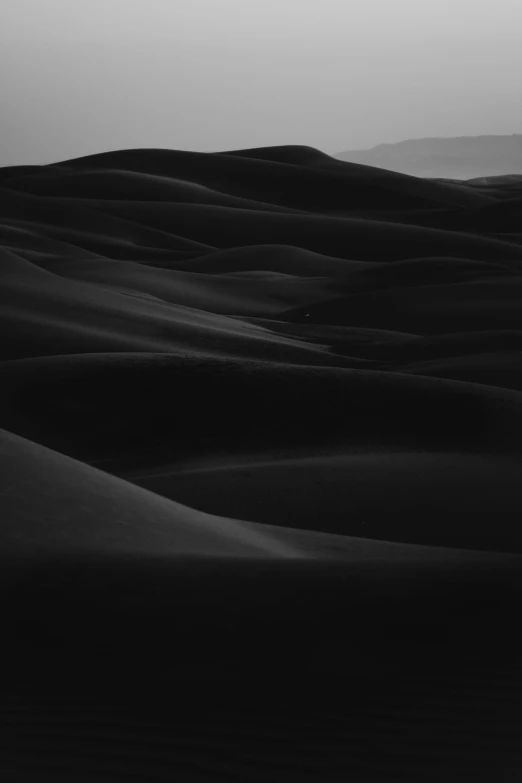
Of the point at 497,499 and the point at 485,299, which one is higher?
the point at 485,299

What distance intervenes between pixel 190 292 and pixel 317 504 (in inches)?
54.8

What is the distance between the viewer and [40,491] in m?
0.56

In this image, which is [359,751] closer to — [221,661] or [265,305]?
[221,661]

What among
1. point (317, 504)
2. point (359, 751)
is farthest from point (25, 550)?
point (317, 504)

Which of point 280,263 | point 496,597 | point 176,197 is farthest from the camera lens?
point 176,197

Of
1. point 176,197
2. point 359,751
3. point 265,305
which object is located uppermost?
point 176,197

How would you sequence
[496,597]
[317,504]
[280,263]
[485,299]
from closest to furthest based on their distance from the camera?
[496,597], [317,504], [485,299], [280,263]

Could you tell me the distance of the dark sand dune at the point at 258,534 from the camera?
381 millimetres

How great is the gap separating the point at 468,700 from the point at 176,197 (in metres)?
3.80

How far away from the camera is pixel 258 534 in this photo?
2.13 ft

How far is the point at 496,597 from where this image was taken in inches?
19.1

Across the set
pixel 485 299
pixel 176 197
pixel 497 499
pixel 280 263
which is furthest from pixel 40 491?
pixel 176 197

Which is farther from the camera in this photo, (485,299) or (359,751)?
(485,299)

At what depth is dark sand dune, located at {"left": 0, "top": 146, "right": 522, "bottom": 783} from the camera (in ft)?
1.25
